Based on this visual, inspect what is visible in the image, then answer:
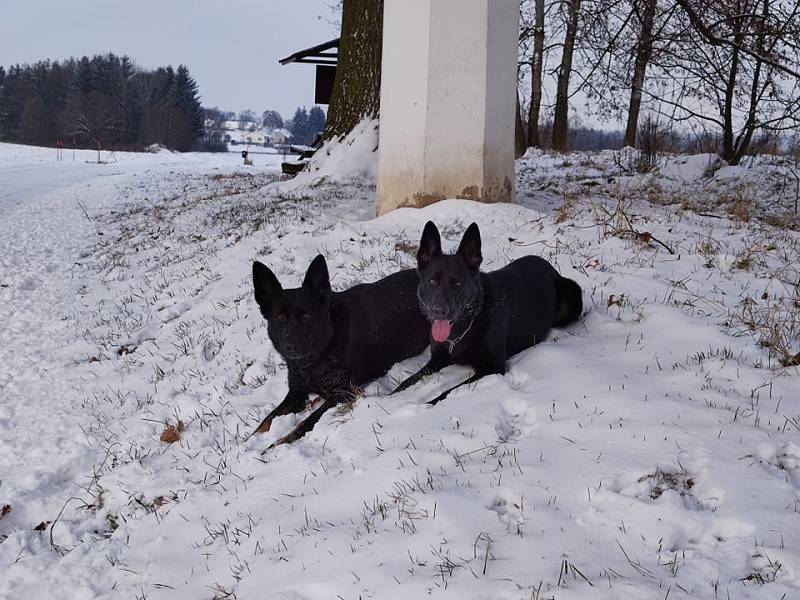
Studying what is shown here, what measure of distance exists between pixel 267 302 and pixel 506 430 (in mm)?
1829

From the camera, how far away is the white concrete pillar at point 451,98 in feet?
29.2

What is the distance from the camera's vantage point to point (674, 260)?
675 centimetres

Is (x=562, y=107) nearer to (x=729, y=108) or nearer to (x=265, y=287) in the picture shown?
(x=729, y=108)

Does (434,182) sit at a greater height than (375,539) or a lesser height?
greater

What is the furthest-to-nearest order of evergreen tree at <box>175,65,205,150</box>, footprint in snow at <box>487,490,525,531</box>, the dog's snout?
1. evergreen tree at <box>175,65,205,150</box>
2. the dog's snout
3. footprint in snow at <box>487,490,525,531</box>

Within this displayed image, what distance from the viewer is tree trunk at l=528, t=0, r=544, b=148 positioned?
72.6 ft

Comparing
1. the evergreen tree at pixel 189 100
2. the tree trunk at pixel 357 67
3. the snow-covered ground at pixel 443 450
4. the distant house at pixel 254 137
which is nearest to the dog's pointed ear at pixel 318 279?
the snow-covered ground at pixel 443 450

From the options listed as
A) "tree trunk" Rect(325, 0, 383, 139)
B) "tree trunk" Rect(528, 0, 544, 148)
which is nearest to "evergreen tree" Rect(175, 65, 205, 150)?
"tree trunk" Rect(528, 0, 544, 148)

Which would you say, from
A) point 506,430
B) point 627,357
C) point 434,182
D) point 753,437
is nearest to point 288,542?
point 506,430

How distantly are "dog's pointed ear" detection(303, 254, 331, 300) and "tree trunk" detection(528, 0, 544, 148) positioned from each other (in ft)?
59.4

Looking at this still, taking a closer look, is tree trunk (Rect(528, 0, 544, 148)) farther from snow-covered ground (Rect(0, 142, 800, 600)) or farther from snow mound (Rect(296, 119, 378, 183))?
snow-covered ground (Rect(0, 142, 800, 600))

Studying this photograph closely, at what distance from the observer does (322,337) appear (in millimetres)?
4438

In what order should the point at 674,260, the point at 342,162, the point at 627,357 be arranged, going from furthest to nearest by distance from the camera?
the point at 342,162 < the point at 674,260 < the point at 627,357

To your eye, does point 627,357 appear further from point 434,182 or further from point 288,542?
point 434,182
